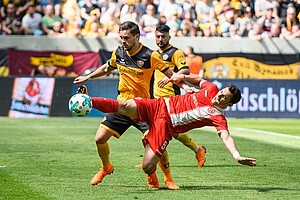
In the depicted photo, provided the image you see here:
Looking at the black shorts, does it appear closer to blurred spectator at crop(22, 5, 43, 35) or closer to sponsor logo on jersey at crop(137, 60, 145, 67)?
sponsor logo on jersey at crop(137, 60, 145, 67)

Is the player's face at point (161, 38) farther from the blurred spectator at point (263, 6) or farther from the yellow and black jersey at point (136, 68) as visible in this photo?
the blurred spectator at point (263, 6)

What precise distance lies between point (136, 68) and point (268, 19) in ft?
70.6

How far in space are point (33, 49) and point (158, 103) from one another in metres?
19.2

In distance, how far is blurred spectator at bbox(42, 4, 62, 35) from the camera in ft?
97.2

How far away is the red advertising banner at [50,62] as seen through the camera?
28.3m

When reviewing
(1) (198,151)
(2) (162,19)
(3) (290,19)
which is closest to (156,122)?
(1) (198,151)

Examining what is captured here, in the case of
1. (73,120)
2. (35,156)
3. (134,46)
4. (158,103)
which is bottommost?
(73,120)

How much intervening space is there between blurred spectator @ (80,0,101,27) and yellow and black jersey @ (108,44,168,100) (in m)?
18.9

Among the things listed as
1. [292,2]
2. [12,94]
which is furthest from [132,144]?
[292,2]

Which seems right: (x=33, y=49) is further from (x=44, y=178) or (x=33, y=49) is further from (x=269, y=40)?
(x=44, y=178)

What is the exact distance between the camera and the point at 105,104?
386 inches

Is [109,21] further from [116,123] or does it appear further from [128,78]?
[116,123]

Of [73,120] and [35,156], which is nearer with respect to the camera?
[35,156]

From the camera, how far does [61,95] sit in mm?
26812
